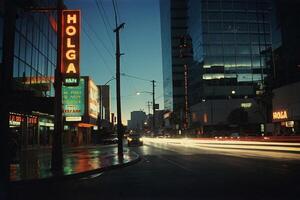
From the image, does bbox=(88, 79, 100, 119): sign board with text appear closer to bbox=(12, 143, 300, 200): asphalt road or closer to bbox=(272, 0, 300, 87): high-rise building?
bbox=(272, 0, 300, 87): high-rise building

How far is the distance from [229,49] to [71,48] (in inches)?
3151

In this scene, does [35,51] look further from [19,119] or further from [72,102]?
[72,102]

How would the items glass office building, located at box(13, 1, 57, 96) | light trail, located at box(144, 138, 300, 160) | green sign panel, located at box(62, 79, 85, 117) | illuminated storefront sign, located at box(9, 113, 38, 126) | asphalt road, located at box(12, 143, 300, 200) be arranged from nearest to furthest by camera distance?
asphalt road, located at box(12, 143, 300, 200), light trail, located at box(144, 138, 300, 160), illuminated storefront sign, located at box(9, 113, 38, 126), glass office building, located at box(13, 1, 57, 96), green sign panel, located at box(62, 79, 85, 117)

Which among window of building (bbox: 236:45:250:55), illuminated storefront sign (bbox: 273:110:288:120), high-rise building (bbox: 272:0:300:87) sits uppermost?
window of building (bbox: 236:45:250:55)

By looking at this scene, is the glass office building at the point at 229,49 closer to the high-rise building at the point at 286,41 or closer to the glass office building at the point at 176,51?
the high-rise building at the point at 286,41

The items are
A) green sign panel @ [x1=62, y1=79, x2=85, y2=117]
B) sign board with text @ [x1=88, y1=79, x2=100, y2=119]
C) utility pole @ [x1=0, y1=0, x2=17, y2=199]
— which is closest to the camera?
utility pole @ [x1=0, y1=0, x2=17, y2=199]

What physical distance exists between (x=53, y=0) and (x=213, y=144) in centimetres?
2513

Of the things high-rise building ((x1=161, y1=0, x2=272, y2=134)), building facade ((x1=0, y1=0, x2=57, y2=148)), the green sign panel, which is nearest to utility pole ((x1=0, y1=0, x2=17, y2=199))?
building facade ((x1=0, y1=0, x2=57, y2=148))

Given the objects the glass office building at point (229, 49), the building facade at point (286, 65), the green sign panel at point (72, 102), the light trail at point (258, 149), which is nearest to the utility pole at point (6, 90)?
the light trail at point (258, 149)

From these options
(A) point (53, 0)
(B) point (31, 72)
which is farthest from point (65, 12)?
(A) point (53, 0)

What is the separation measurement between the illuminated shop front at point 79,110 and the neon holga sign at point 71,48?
67.0 ft

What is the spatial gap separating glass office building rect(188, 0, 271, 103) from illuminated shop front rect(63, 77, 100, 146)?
102ft

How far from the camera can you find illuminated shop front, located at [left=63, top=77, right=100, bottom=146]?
55438 millimetres

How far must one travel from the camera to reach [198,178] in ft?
50.8
